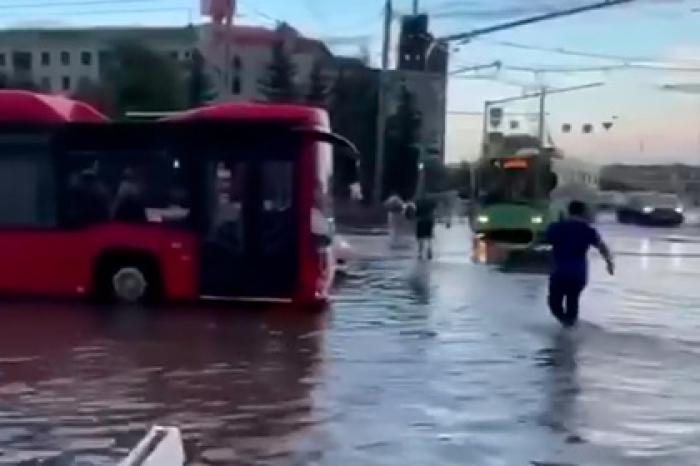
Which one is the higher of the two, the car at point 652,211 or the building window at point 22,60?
the building window at point 22,60

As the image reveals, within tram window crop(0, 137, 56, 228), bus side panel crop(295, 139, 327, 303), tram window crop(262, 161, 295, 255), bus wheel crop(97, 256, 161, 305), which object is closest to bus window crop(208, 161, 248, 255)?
tram window crop(262, 161, 295, 255)

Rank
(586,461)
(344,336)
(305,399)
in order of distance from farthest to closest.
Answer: (344,336) → (305,399) → (586,461)

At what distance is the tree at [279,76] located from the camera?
288 ft

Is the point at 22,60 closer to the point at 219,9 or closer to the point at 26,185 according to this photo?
the point at 219,9

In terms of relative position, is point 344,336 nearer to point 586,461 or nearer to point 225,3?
point 586,461

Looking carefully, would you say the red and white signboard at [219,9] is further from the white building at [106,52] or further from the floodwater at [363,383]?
the floodwater at [363,383]

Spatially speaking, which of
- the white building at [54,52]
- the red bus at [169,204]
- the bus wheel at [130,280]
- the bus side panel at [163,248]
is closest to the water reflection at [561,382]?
the red bus at [169,204]

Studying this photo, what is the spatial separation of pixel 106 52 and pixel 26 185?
191 ft

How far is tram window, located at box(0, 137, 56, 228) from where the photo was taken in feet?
69.5

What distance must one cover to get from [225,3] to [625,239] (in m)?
18.1

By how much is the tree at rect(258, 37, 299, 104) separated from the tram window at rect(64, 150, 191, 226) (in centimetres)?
6564

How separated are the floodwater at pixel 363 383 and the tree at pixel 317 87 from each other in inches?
2515

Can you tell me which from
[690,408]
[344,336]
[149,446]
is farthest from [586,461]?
[344,336]

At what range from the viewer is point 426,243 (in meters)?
36.1
